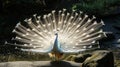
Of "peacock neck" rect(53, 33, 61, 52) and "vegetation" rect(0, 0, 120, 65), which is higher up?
"vegetation" rect(0, 0, 120, 65)

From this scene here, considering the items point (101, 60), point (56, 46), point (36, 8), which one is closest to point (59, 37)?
point (56, 46)

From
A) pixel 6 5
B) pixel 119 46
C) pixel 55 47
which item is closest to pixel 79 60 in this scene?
pixel 55 47

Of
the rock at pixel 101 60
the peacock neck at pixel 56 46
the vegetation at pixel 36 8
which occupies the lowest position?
the rock at pixel 101 60

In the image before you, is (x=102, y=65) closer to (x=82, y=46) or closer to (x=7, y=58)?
(x=82, y=46)

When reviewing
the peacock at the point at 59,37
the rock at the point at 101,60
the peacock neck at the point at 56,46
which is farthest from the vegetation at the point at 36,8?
the peacock neck at the point at 56,46

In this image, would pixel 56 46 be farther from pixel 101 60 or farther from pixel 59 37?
pixel 101 60

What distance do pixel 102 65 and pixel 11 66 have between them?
180 cm

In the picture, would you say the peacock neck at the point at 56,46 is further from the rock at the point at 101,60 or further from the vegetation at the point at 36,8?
the vegetation at the point at 36,8

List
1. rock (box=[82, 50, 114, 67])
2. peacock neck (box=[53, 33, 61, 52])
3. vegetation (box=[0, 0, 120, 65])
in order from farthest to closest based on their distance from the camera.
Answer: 1. vegetation (box=[0, 0, 120, 65])
2. rock (box=[82, 50, 114, 67])
3. peacock neck (box=[53, 33, 61, 52])

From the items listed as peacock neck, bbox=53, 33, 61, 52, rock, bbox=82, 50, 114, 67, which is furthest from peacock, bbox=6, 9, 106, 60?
rock, bbox=82, 50, 114, 67

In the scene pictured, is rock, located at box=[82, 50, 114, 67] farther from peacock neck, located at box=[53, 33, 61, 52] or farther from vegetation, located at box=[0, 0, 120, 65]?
vegetation, located at box=[0, 0, 120, 65]

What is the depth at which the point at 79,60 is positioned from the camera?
8508mm

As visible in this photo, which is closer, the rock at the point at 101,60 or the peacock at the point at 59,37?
the peacock at the point at 59,37

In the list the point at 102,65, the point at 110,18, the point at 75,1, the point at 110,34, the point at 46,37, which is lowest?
the point at 102,65
